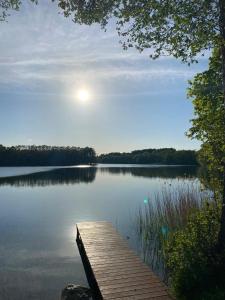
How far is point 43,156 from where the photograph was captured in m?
133

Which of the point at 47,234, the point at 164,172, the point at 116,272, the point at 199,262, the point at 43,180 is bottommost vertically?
the point at 47,234

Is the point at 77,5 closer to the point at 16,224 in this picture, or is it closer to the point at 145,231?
the point at 145,231

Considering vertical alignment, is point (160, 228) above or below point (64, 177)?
below

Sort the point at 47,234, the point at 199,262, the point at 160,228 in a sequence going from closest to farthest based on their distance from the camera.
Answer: the point at 199,262 → the point at 160,228 → the point at 47,234

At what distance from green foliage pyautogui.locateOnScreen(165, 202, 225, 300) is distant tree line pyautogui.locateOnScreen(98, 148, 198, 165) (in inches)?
3571

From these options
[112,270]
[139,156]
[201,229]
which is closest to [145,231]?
[112,270]

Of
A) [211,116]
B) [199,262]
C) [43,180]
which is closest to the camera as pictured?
[199,262]

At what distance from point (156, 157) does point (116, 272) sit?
12062cm

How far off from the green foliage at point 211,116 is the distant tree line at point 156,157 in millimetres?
90151

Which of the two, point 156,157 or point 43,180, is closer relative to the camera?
point 43,180

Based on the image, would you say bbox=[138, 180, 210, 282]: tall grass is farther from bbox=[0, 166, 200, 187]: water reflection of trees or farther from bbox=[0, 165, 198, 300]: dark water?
bbox=[0, 166, 200, 187]: water reflection of trees

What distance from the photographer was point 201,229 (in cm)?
819

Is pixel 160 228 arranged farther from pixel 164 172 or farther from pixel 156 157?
pixel 156 157

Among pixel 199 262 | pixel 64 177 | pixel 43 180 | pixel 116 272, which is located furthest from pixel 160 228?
pixel 64 177
